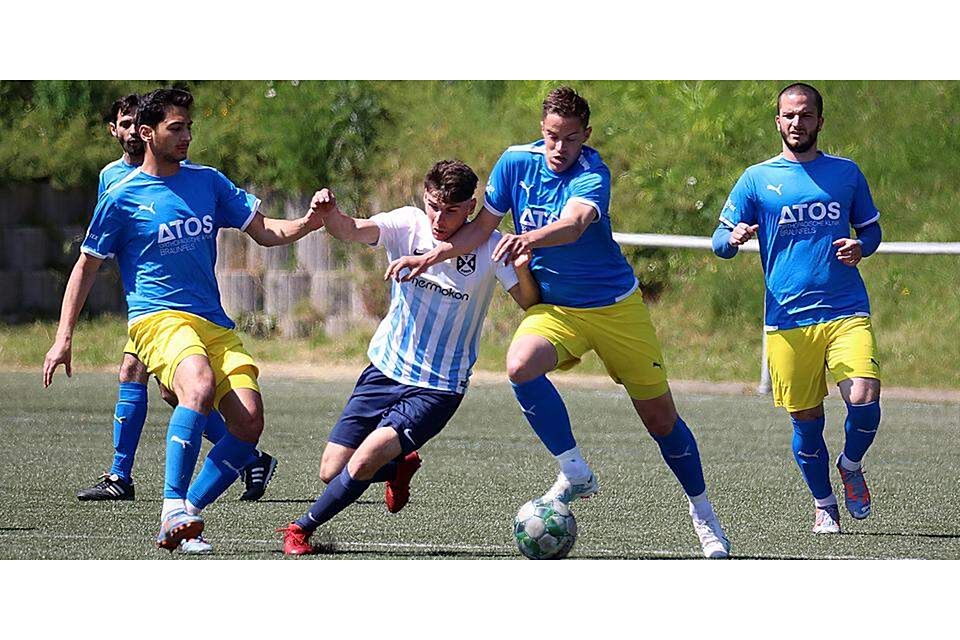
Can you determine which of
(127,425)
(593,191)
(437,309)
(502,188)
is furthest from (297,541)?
(127,425)

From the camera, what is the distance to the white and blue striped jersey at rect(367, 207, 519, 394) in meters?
6.82

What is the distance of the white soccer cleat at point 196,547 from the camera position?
21.6 ft

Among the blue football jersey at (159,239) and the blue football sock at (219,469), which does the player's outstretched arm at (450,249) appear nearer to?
the blue football jersey at (159,239)

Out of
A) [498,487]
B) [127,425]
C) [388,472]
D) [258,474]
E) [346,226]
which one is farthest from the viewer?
[498,487]

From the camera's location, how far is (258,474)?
8.20 metres

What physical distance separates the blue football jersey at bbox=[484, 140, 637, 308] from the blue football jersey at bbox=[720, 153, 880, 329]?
2.58ft

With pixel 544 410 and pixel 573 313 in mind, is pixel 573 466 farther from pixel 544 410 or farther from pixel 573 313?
pixel 573 313

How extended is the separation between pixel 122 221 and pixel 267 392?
745cm

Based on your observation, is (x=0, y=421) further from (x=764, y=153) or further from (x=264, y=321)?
(x=764, y=153)

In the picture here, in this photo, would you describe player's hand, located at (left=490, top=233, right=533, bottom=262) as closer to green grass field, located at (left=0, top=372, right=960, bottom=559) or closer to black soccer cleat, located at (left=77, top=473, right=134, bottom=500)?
green grass field, located at (left=0, top=372, right=960, bottom=559)

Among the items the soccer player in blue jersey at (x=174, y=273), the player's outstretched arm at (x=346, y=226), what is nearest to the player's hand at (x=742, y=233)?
the player's outstretched arm at (x=346, y=226)

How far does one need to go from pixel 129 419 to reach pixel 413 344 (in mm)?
2297

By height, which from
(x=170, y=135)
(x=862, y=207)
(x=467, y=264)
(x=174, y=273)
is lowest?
(x=174, y=273)

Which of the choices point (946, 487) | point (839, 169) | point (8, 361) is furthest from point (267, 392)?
point (839, 169)
